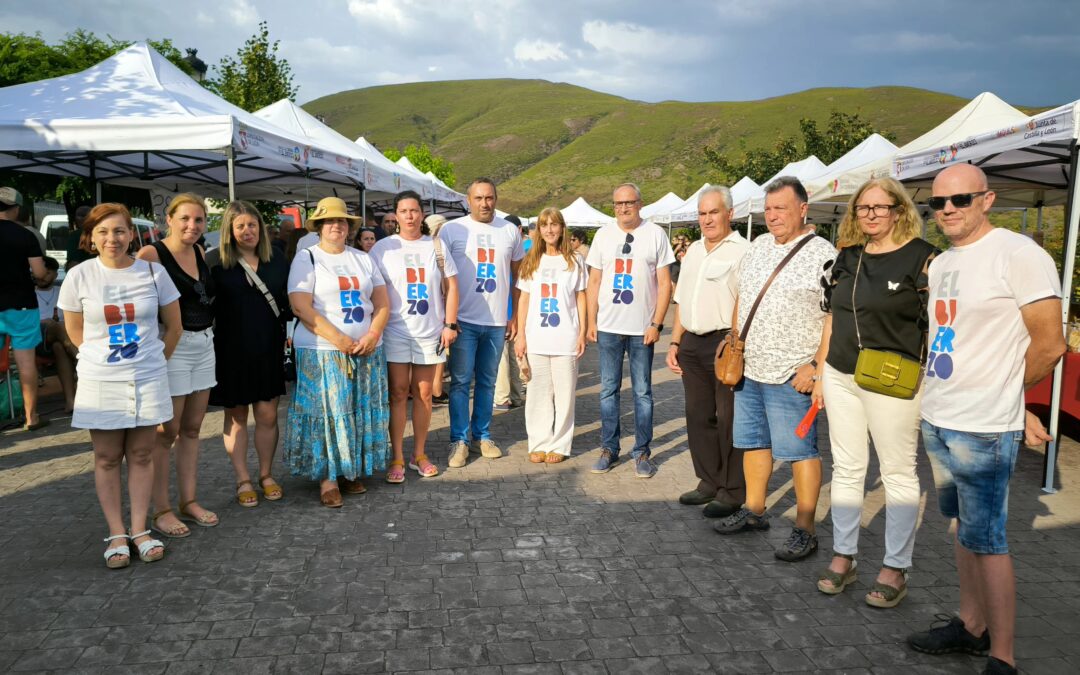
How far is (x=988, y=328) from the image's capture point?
2.73 metres

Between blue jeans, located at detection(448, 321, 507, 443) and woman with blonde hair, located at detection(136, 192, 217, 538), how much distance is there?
6.40 feet

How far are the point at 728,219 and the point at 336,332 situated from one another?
8.54 ft

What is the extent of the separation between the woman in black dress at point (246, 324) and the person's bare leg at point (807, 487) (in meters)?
3.22

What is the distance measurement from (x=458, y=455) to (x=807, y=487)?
8.98 ft

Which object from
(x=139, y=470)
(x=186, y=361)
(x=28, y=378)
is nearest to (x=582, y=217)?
(x=28, y=378)

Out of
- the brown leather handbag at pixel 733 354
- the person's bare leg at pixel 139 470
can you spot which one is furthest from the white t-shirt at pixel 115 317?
the brown leather handbag at pixel 733 354

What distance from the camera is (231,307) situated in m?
4.45

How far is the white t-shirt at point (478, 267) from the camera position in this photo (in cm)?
578

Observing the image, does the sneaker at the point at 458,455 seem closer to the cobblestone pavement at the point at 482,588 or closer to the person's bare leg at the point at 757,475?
the cobblestone pavement at the point at 482,588

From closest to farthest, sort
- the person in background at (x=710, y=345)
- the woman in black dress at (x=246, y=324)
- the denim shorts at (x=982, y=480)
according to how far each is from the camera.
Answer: the denim shorts at (x=982, y=480) < the woman in black dress at (x=246, y=324) < the person in background at (x=710, y=345)

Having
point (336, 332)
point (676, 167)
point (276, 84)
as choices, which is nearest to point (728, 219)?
point (336, 332)

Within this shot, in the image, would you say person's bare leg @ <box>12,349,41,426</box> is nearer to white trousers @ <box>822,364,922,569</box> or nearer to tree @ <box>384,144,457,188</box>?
white trousers @ <box>822,364,922,569</box>

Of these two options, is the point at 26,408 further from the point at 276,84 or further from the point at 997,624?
the point at 276,84

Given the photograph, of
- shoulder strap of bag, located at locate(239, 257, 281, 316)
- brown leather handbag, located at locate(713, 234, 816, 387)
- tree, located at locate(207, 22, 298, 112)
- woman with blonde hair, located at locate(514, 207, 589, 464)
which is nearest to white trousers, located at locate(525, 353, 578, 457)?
woman with blonde hair, located at locate(514, 207, 589, 464)
